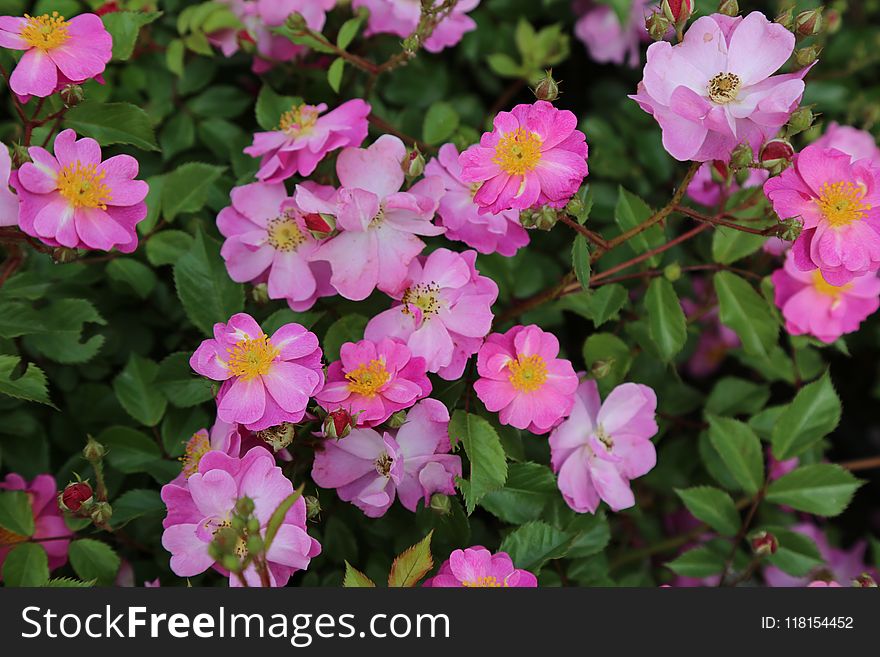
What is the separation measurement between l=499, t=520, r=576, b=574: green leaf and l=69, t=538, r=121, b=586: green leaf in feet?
1.58

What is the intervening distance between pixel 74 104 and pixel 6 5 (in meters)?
0.38

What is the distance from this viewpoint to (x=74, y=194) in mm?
907

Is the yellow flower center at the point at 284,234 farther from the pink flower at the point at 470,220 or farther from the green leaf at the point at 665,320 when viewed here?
the green leaf at the point at 665,320

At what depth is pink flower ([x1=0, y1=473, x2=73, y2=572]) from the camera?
1030 millimetres

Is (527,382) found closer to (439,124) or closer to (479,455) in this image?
(479,455)

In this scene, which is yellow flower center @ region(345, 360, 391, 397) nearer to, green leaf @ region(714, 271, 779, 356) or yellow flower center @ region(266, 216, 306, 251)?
yellow flower center @ region(266, 216, 306, 251)

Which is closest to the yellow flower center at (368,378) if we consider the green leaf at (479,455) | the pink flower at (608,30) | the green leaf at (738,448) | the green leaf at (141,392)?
the green leaf at (479,455)

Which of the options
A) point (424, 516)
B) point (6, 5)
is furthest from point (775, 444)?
point (6, 5)

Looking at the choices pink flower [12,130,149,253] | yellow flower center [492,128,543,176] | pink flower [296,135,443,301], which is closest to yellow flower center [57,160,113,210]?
pink flower [12,130,149,253]

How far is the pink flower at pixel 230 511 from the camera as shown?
0.83 meters

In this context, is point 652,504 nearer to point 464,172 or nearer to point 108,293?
point 464,172

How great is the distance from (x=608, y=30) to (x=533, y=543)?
3.13 feet

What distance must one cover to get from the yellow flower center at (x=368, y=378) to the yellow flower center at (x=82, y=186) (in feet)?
1.15

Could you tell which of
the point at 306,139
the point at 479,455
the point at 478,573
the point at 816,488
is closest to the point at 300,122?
the point at 306,139
